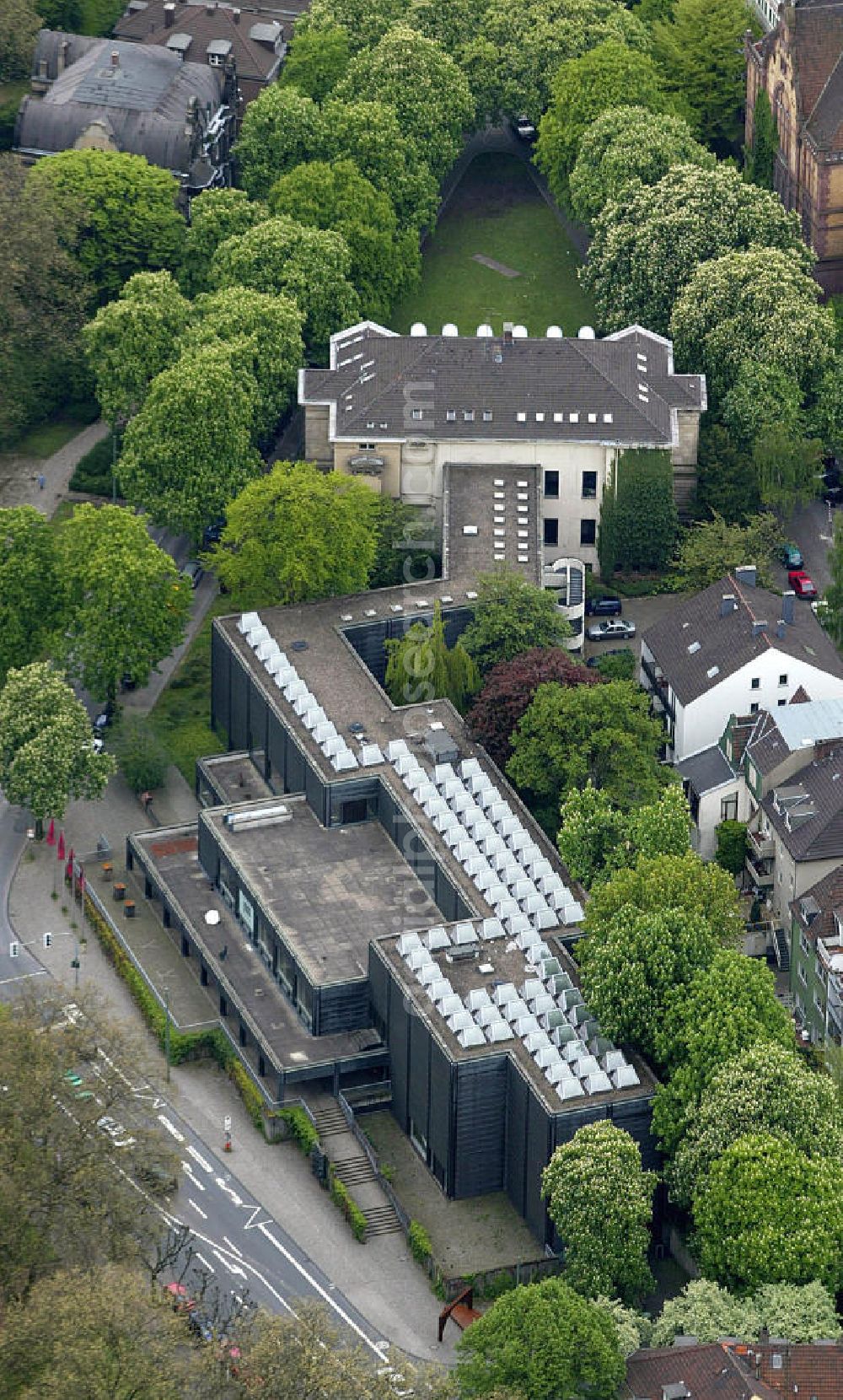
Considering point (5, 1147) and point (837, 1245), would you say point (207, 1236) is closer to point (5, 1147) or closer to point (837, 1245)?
point (5, 1147)

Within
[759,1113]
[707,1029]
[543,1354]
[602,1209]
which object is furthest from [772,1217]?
[543,1354]

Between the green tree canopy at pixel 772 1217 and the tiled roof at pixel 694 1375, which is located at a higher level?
the green tree canopy at pixel 772 1217

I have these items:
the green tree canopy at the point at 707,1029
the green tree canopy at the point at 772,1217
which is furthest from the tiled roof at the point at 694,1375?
the green tree canopy at the point at 707,1029

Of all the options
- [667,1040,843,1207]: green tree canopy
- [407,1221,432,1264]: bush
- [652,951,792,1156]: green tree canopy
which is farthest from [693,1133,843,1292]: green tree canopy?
[407,1221,432,1264]: bush

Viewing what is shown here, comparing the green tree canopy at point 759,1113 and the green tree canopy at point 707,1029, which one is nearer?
the green tree canopy at point 759,1113

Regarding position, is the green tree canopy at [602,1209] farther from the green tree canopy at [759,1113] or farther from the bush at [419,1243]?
the bush at [419,1243]
